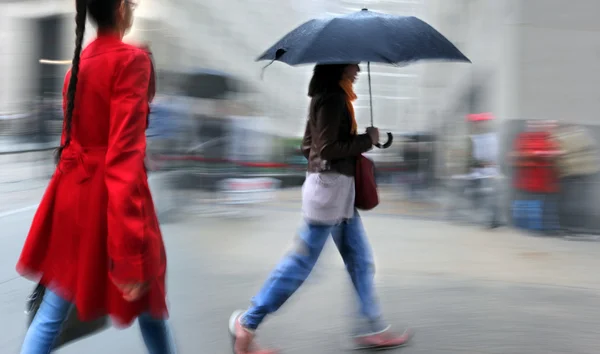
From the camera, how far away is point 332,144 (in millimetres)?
3629

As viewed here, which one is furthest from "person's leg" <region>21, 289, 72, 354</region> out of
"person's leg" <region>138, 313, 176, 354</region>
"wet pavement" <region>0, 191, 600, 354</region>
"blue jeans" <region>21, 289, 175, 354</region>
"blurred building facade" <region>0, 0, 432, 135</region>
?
"blurred building facade" <region>0, 0, 432, 135</region>

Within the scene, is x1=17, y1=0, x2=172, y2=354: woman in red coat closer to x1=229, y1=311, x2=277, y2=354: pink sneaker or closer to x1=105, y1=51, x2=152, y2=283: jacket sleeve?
x1=105, y1=51, x2=152, y2=283: jacket sleeve

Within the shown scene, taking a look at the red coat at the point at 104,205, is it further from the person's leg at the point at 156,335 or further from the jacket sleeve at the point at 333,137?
the jacket sleeve at the point at 333,137

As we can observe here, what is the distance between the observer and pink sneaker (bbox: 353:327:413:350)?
396 centimetres

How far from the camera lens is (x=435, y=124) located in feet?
45.7

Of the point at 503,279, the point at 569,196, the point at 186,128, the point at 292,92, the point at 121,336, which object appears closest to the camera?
the point at 121,336

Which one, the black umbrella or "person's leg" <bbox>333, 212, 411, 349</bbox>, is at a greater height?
the black umbrella

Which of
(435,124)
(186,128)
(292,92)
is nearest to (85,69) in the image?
(186,128)

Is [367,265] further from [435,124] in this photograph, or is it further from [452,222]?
[435,124]

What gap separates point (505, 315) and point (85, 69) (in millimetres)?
3333

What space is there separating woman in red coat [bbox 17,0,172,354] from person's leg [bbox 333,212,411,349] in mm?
1423

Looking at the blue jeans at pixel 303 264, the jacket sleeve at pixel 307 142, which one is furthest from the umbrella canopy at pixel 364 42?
the blue jeans at pixel 303 264

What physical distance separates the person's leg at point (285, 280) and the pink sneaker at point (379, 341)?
0.56m

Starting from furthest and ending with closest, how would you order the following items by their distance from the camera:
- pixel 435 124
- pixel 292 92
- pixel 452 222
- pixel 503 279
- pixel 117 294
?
pixel 292 92, pixel 435 124, pixel 452 222, pixel 503 279, pixel 117 294
